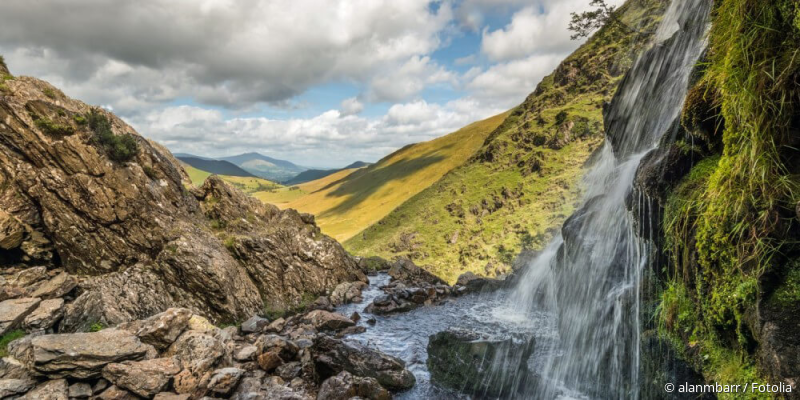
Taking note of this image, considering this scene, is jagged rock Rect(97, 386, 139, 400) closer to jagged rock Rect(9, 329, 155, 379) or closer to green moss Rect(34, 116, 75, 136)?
jagged rock Rect(9, 329, 155, 379)

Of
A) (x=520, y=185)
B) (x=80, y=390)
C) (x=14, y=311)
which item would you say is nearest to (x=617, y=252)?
(x=80, y=390)

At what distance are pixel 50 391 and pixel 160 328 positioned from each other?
15.3 ft

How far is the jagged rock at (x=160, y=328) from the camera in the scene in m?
18.0

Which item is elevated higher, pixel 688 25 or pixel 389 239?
pixel 688 25

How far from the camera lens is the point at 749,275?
6.57m

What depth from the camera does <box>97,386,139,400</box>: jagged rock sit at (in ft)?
47.1

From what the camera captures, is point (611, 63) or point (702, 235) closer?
point (702, 235)

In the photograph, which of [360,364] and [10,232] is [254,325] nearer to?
[360,364]

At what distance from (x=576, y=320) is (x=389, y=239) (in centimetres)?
8333

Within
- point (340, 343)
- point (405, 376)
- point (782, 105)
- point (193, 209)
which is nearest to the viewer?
point (782, 105)

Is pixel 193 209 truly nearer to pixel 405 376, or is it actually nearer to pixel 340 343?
pixel 340 343

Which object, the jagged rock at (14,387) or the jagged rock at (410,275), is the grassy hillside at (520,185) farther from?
the jagged rock at (14,387)

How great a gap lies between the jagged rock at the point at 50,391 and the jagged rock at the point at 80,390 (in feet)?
0.52

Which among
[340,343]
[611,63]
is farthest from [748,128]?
[611,63]
